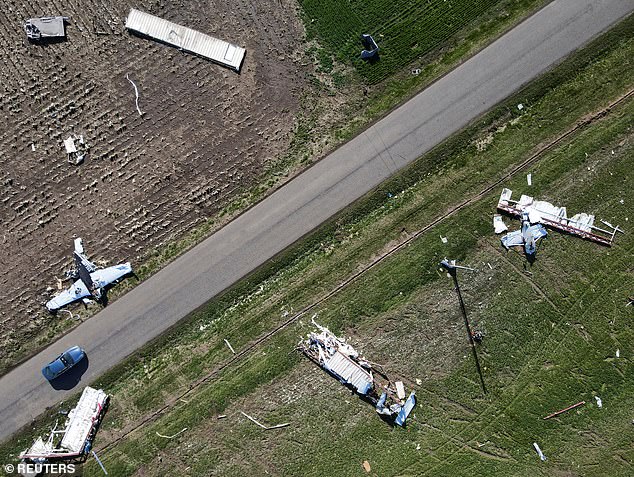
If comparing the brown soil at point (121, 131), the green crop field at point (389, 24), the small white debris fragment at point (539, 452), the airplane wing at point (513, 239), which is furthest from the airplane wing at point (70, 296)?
the small white debris fragment at point (539, 452)

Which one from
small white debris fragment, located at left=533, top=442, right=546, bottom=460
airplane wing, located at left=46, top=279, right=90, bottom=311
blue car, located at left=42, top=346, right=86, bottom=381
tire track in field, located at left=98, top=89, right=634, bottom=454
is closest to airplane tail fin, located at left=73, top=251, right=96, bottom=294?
airplane wing, located at left=46, top=279, right=90, bottom=311

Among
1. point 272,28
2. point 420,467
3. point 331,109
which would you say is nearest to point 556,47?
point 331,109

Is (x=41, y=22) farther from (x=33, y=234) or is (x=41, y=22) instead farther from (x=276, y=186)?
(x=276, y=186)

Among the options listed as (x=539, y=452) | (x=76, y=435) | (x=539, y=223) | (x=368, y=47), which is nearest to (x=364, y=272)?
(x=539, y=223)

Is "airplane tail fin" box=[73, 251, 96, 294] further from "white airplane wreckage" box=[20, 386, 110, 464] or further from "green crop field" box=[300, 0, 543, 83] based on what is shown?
"green crop field" box=[300, 0, 543, 83]

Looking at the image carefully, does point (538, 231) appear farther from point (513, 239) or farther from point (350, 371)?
point (350, 371)

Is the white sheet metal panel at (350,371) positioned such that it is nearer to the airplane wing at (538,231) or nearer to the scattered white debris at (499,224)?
the scattered white debris at (499,224)

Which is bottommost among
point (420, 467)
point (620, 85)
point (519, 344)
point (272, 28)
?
point (420, 467)
